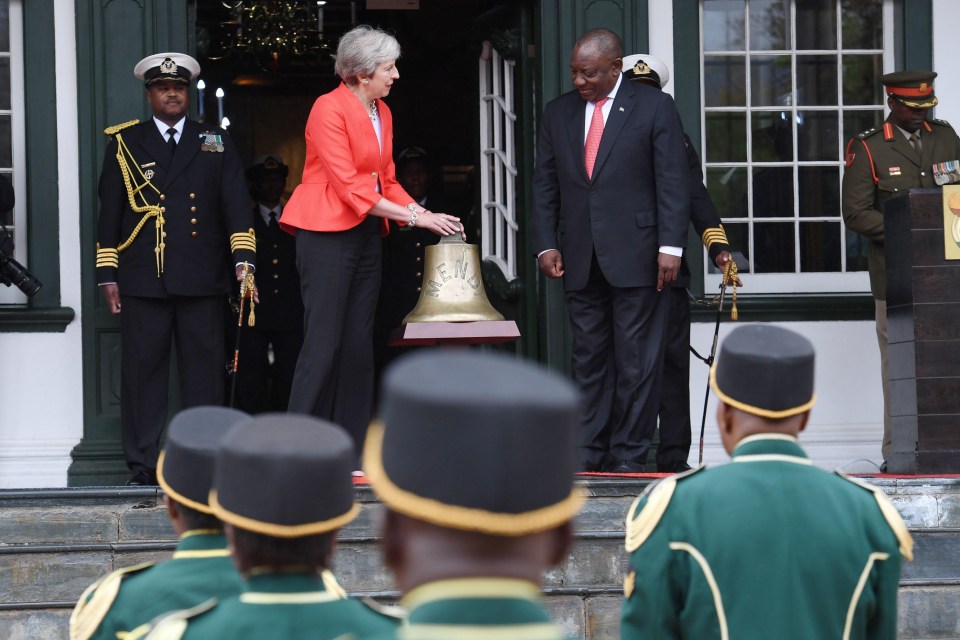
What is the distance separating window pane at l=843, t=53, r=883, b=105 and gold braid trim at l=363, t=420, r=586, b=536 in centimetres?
736

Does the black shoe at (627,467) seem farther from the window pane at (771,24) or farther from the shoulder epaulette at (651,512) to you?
the shoulder epaulette at (651,512)

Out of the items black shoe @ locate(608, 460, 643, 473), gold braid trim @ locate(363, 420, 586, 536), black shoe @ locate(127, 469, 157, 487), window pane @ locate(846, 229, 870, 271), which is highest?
window pane @ locate(846, 229, 870, 271)

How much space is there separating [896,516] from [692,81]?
536cm

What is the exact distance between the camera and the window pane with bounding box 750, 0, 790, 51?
843 cm

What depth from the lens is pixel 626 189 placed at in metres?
6.86

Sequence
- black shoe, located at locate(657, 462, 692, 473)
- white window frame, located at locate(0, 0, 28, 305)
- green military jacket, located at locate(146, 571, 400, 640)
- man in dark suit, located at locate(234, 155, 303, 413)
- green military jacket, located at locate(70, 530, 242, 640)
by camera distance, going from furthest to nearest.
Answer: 1. man in dark suit, located at locate(234, 155, 303, 413)
2. white window frame, located at locate(0, 0, 28, 305)
3. black shoe, located at locate(657, 462, 692, 473)
4. green military jacket, located at locate(70, 530, 242, 640)
5. green military jacket, located at locate(146, 571, 400, 640)

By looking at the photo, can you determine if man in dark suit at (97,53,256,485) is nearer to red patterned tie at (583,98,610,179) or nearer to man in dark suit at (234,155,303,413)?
red patterned tie at (583,98,610,179)

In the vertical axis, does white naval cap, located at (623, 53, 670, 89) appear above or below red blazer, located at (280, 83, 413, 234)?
Answer: above

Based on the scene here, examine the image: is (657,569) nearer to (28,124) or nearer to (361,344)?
(361,344)

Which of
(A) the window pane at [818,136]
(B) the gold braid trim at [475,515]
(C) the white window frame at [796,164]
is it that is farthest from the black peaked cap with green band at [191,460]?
(A) the window pane at [818,136]

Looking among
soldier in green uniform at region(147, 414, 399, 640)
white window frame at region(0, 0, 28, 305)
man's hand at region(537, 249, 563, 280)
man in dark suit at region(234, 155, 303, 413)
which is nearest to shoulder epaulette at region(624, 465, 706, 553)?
soldier in green uniform at region(147, 414, 399, 640)

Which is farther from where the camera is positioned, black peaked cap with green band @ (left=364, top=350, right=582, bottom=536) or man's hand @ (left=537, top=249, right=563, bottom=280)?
man's hand @ (left=537, top=249, right=563, bottom=280)

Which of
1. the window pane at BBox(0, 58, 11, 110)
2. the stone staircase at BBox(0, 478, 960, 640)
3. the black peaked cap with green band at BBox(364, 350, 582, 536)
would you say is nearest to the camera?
the black peaked cap with green band at BBox(364, 350, 582, 536)

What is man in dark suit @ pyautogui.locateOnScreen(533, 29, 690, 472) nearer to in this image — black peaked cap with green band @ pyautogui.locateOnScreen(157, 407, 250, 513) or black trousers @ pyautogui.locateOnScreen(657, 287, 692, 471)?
black trousers @ pyautogui.locateOnScreen(657, 287, 692, 471)
